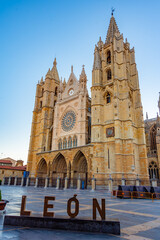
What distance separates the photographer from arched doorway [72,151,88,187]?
2692 cm

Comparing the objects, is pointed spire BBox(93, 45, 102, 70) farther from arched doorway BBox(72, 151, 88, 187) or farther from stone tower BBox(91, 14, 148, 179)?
arched doorway BBox(72, 151, 88, 187)

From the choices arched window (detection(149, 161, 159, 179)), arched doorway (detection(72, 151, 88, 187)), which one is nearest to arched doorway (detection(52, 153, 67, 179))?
arched doorway (detection(72, 151, 88, 187))

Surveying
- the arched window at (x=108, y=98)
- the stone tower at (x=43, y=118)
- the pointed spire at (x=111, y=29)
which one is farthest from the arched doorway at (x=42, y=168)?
the pointed spire at (x=111, y=29)

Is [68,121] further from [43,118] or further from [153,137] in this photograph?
[153,137]

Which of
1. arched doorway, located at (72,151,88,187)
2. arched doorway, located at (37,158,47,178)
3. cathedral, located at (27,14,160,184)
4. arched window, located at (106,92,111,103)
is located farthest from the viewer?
arched doorway, located at (37,158,47,178)

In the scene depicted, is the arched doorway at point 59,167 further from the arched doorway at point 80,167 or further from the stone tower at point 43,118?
the stone tower at point 43,118

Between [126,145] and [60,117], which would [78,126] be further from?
[126,145]

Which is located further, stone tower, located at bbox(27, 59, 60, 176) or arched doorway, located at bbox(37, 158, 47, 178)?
stone tower, located at bbox(27, 59, 60, 176)

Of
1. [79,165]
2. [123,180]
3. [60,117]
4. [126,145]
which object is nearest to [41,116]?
[60,117]

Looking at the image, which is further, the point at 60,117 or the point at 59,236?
the point at 60,117

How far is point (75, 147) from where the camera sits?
26.9 metres

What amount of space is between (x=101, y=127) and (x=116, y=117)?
9.66 feet

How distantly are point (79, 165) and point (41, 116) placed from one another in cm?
1630

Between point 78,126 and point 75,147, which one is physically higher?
point 78,126
